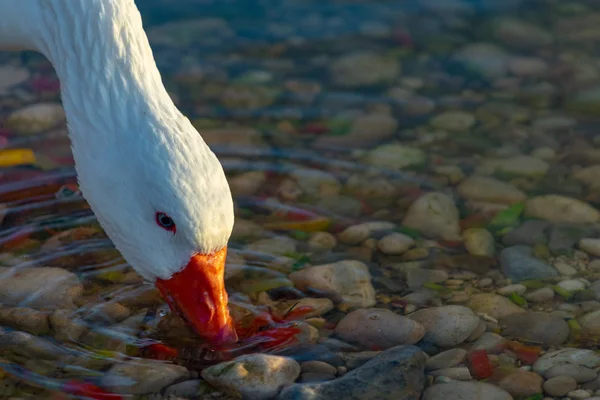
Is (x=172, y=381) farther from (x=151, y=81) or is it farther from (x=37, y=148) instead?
(x=37, y=148)

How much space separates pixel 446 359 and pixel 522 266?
40.6 inches

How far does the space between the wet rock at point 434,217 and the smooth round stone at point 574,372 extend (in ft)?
4.52

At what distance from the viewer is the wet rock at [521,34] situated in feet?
28.4

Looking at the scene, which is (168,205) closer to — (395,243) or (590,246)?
(395,243)

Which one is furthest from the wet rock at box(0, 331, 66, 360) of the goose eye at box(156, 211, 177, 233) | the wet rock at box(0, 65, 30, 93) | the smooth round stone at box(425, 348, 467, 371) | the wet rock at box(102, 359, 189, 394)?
the wet rock at box(0, 65, 30, 93)

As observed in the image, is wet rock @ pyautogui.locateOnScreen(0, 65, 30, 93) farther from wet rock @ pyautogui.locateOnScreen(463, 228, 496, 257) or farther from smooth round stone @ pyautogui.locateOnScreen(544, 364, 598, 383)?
smooth round stone @ pyautogui.locateOnScreen(544, 364, 598, 383)

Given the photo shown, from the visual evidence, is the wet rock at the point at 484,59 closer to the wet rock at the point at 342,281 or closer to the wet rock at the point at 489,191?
the wet rock at the point at 489,191

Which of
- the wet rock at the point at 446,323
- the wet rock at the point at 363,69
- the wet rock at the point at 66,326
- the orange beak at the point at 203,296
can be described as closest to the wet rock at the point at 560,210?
the wet rock at the point at 446,323

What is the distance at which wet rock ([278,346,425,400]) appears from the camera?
457 centimetres

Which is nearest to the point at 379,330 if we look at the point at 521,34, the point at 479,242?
the point at 479,242

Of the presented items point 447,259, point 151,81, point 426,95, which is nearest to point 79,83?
point 151,81

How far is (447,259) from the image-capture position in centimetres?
588

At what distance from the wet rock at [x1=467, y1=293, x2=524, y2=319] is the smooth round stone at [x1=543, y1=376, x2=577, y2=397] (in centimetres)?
58

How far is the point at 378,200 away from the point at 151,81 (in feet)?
7.08
